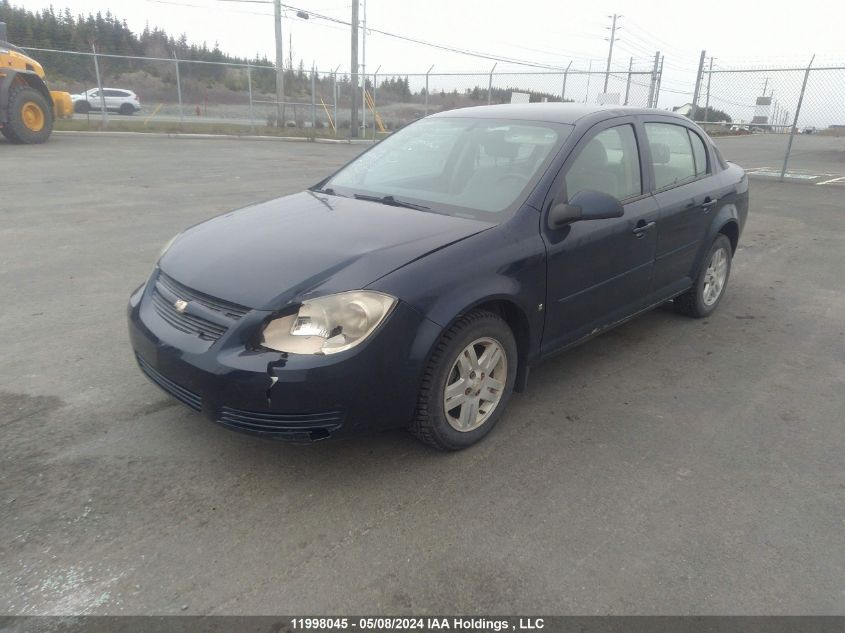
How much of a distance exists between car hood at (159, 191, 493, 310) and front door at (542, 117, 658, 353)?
569 mm

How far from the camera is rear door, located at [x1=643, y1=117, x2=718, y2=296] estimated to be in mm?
4191

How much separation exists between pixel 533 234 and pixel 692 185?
2.02m

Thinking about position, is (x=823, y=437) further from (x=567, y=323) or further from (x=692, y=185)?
(x=692, y=185)

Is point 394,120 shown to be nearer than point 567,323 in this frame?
No

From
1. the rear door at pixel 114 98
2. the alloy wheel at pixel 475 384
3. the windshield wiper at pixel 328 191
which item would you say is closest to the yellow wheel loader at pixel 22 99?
the windshield wiper at pixel 328 191

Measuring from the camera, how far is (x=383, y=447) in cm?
311

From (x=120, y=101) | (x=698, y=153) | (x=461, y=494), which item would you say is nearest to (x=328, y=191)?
(x=461, y=494)

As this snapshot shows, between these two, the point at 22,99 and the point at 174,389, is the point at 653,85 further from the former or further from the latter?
the point at 174,389

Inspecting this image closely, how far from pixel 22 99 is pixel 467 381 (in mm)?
16324

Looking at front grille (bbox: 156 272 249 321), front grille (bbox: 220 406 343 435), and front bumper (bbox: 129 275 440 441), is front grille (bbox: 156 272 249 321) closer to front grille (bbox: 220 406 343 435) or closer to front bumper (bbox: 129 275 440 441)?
front bumper (bbox: 129 275 440 441)

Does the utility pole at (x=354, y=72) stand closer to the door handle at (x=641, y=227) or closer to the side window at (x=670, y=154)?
the side window at (x=670, y=154)

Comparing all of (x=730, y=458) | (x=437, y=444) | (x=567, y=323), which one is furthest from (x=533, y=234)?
(x=730, y=458)

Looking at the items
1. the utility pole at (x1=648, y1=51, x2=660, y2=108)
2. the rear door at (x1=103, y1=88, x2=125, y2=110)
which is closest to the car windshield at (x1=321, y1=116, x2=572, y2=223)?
the utility pole at (x1=648, y1=51, x2=660, y2=108)

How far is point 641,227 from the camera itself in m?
3.90
